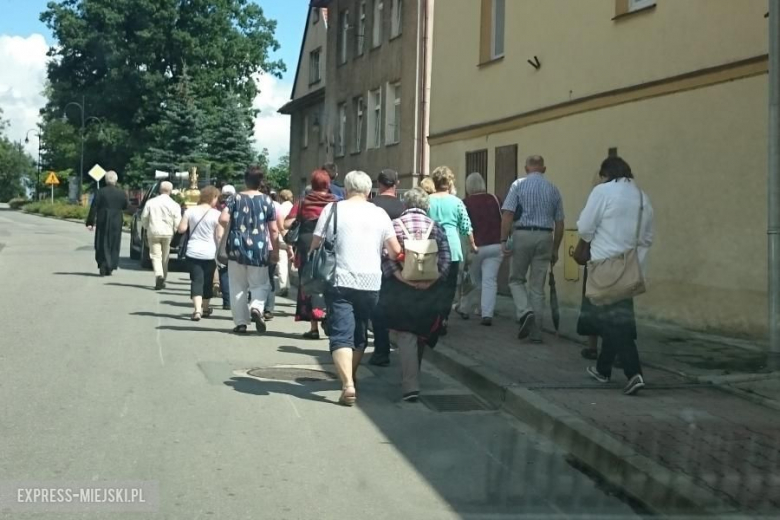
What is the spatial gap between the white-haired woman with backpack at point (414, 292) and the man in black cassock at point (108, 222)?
1161cm

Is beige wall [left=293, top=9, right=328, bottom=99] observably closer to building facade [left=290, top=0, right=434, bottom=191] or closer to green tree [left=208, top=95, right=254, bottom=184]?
green tree [left=208, top=95, right=254, bottom=184]

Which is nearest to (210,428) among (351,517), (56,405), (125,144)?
(56,405)

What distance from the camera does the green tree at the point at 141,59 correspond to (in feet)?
190

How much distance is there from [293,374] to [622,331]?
9.25 ft

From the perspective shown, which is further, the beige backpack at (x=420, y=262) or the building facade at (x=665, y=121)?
the building facade at (x=665, y=121)

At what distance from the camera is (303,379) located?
369 inches

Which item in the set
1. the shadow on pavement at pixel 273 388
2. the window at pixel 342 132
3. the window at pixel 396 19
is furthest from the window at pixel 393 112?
the shadow on pavement at pixel 273 388

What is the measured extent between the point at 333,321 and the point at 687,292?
552 cm

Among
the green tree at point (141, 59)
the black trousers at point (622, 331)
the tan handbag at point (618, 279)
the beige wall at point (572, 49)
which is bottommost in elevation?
the black trousers at point (622, 331)

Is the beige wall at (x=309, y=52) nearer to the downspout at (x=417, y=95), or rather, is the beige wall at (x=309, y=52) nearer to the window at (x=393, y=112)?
the window at (x=393, y=112)

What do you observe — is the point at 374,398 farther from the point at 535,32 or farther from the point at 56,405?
the point at 535,32

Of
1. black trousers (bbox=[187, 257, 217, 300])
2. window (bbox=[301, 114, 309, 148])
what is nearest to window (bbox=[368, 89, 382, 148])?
window (bbox=[301, 114, 309, 148])

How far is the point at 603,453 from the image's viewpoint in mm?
6539

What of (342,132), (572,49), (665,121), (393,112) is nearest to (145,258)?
(393,112)
